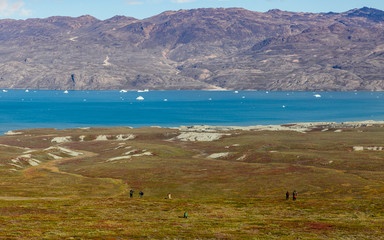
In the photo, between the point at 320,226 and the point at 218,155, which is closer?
the point at 320,226

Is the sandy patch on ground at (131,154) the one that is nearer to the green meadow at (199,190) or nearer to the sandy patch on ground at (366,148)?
the green meadow at (199,190)

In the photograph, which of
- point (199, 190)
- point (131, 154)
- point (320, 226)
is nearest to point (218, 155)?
point (131, 154)

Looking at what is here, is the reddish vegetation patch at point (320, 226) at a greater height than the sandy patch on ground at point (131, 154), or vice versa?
the reddish vegetation patch at point (320, 226)

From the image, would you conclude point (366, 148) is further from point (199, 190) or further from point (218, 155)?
point (199, 190)

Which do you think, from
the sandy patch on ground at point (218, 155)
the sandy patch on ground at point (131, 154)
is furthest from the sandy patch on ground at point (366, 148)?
the sandy patch on ground at point (131, 154)

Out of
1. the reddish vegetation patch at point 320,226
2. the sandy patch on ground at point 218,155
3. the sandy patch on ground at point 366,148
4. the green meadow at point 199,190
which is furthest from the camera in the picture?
the sandy patch on ground at point 366,148

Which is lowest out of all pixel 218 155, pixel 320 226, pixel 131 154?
pixel 218 155

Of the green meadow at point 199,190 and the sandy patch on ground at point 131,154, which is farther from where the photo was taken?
the sandy patch on ground at point 131,154

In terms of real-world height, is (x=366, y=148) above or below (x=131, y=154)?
above

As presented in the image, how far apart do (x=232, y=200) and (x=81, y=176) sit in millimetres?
50971

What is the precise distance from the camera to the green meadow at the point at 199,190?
62.9 m

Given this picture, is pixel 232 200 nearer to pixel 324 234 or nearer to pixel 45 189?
pixel 324 234

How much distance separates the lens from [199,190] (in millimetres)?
104125

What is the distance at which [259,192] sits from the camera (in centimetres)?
10144
